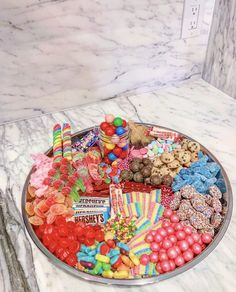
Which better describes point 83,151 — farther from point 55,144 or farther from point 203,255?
point 203,255

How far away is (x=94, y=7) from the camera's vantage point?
2.91 ft

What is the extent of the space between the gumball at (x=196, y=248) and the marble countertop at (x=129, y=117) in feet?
0.08

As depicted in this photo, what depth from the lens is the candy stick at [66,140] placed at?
2.74ft

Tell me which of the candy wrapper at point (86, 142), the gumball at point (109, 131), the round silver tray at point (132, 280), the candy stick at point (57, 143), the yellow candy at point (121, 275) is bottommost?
the yellow candy at point (121, 275)

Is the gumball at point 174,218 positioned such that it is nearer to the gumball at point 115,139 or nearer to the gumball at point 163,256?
the gumball at point 163,256

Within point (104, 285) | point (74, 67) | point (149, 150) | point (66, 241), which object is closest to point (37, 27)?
point (74, 67)

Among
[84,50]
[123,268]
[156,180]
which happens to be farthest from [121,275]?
[84,50]

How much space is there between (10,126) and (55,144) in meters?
0.21

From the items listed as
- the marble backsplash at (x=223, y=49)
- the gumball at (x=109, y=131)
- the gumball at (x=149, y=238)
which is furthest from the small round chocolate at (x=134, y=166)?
the marble backsplash at (x=223, y=49)

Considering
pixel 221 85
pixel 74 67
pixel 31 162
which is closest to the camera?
pixel 31 162

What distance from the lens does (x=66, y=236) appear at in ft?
2.15

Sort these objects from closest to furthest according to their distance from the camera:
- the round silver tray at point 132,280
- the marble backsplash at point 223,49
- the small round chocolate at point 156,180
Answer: the round silver tray at point 132,280 < the small round chocolate at point 156,180 < the marble backsplash at point 223,49

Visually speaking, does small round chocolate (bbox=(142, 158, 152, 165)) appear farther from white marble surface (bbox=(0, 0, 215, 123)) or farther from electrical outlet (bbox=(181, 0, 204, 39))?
electrical outlet (bbox=(181, 0, 204, 39))

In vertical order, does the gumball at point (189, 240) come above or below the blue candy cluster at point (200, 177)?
below
